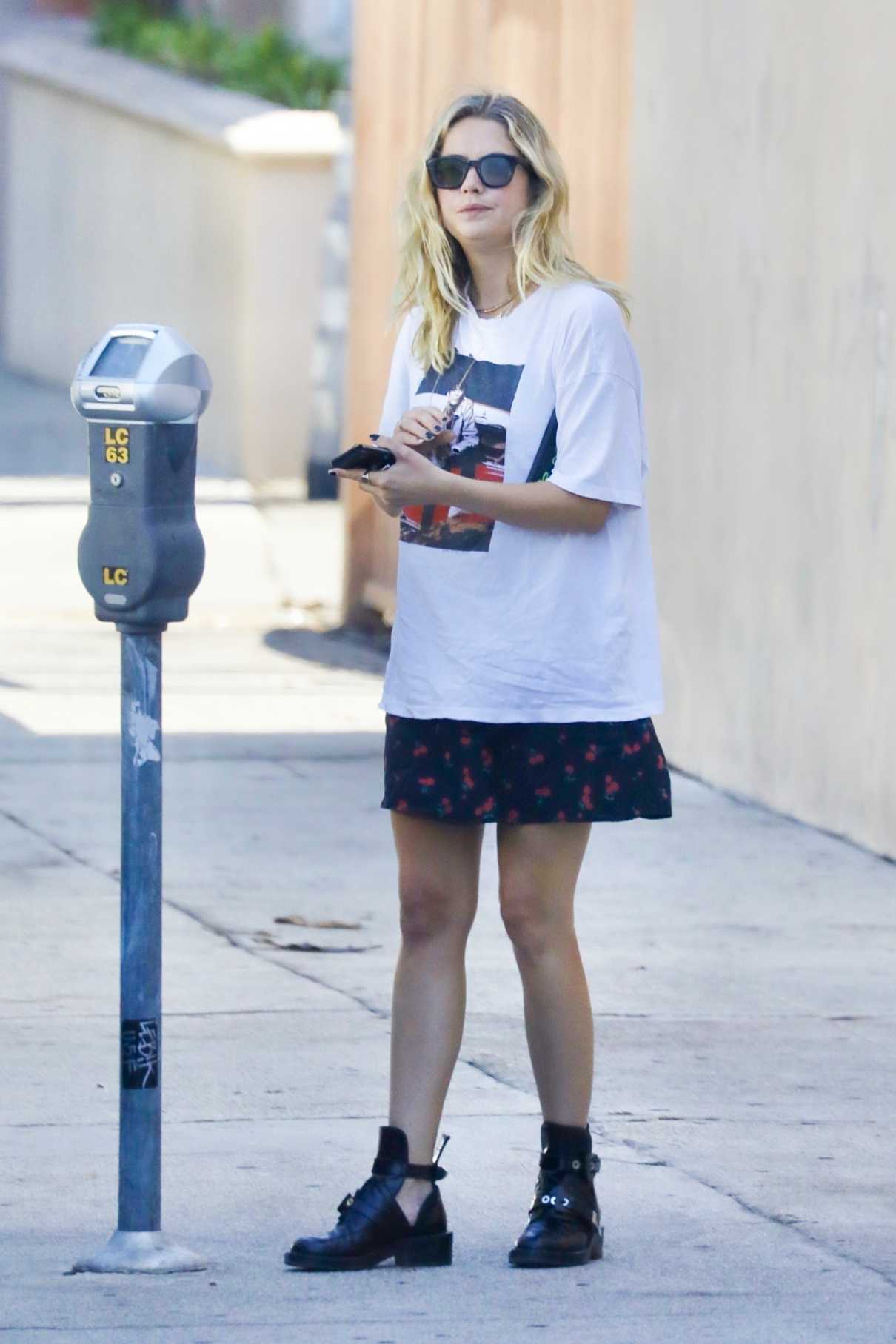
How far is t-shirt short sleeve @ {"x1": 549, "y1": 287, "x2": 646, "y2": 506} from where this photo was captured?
4148 millimetres

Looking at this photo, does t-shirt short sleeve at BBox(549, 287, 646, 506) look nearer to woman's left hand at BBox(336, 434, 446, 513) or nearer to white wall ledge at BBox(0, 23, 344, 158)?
woman's left hand at BBox(336, 434, 446, 513)

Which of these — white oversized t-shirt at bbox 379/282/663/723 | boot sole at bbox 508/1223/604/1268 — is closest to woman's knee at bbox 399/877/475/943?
white oversized t-shirt at bbox 379/282/663/723

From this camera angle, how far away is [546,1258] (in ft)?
13.9

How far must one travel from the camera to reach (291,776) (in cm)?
865

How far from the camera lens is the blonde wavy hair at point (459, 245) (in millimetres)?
4238

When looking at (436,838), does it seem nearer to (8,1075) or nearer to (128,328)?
(128,328)

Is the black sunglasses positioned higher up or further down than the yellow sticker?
higher up

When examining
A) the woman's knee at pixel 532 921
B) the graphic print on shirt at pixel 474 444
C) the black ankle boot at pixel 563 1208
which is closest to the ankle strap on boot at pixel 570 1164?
the black ankle boot at pixel 563 1208

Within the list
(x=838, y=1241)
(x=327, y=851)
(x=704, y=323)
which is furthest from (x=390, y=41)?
(x=838, y=1241)

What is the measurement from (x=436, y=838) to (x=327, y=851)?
336cm

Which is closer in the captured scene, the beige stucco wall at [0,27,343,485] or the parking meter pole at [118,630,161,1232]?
the parking meter pole at [118,630,161,1232]

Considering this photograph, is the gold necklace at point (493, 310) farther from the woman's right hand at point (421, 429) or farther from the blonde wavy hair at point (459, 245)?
the woman's right hand at point (421, 429)

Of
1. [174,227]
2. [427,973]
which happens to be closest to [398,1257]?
[427,973]

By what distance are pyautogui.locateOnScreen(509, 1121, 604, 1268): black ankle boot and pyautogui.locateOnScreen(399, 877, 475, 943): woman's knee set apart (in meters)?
0.35
